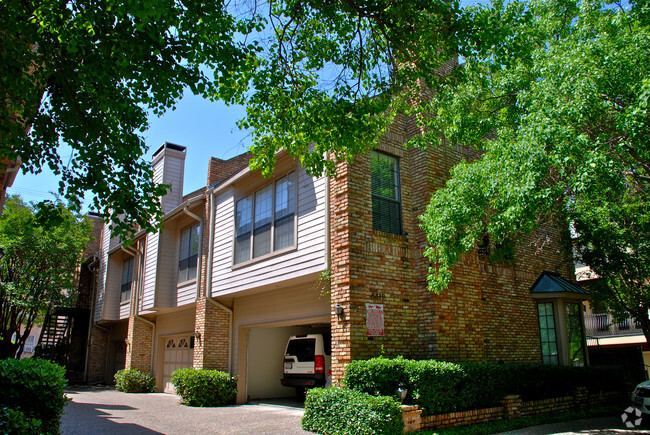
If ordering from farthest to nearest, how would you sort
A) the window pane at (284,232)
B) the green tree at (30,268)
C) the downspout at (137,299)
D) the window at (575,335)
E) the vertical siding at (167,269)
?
the green tree at (30,268) → the downspout at (137,299) → the vertical siding at (167,269) → the window at (575,335) → the window pane at (284,232)

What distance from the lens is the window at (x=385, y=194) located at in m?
11.8

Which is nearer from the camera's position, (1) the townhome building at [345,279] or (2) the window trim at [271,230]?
(1) the townhome building at [345,279]

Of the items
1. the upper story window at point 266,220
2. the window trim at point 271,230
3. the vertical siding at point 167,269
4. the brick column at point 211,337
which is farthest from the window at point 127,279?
the upper story window at point 266,220

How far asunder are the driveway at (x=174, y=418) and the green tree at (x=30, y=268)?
423 inches

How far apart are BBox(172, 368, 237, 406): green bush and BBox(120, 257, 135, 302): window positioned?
992 cm

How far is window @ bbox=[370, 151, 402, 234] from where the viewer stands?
464 inches

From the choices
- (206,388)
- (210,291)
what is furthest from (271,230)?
(206,388)

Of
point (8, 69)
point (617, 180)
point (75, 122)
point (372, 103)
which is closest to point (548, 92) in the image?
point (617, 180)

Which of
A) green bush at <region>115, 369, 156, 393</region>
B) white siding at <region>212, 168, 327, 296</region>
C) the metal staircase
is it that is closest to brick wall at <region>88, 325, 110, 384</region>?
the metal staircase

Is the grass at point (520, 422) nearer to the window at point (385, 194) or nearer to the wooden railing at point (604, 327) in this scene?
the window at point (385, 194)

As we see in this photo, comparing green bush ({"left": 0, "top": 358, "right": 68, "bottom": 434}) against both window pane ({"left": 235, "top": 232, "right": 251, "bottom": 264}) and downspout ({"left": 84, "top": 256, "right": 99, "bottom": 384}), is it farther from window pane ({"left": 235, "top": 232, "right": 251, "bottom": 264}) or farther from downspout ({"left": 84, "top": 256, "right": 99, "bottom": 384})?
downspout ({"left": 84, "top": 256, "right": 99, "bottom": 384})

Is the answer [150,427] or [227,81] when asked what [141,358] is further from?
[227,81]

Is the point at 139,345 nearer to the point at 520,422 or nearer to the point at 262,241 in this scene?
the point at 262,241

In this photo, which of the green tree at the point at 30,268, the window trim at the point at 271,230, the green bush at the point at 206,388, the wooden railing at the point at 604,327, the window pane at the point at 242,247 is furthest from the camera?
the wooden railing at the point at 604,327
